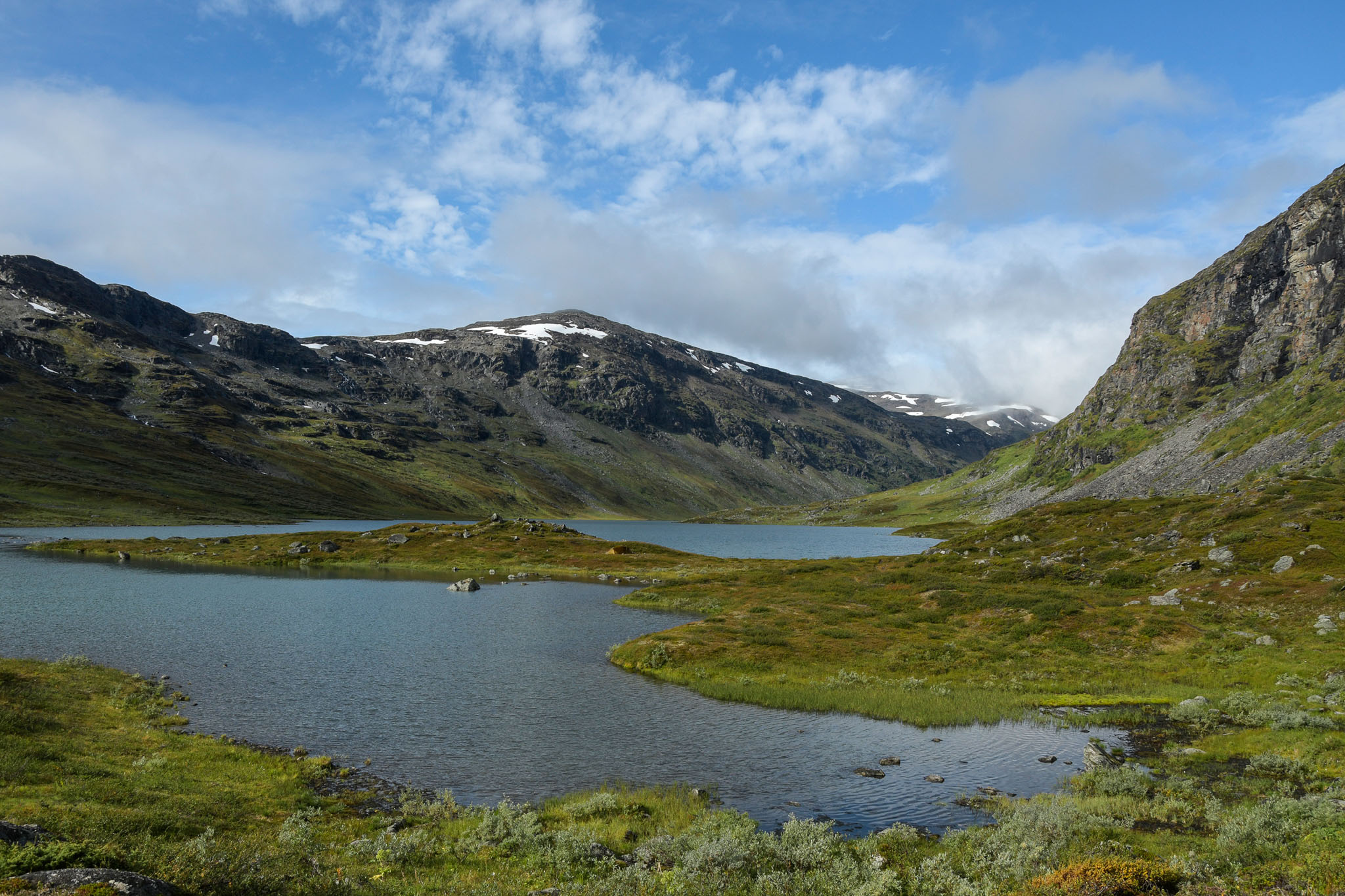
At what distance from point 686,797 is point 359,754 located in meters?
15.6

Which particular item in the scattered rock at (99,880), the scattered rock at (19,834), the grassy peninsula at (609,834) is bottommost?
the grassy peninsula at (609,834)

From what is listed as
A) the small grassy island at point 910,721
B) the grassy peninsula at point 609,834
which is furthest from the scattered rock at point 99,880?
the small grassy island at point 910,721

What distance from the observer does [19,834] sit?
45.7 ft

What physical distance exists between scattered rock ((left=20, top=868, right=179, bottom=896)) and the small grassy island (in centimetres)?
97

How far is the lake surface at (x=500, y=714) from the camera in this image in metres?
28.6

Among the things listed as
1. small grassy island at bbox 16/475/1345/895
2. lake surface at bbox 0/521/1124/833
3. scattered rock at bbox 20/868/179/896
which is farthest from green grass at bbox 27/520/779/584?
scattered rock at bbox 20/868/179/896

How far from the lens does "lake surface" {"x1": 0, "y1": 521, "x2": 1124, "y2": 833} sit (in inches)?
1125

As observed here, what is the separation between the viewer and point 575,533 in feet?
509

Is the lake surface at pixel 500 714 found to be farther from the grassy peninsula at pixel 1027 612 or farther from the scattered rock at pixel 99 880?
the scattered rock at pixel 99 880

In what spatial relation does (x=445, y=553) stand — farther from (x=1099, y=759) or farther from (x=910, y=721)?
(x=1099, y=759)

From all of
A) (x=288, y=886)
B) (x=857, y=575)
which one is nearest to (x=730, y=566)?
(x=857, y=575)

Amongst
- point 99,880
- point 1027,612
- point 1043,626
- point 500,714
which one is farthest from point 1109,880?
point 1027,612

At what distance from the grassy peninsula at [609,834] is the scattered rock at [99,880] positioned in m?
0.41

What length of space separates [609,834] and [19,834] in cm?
1492
